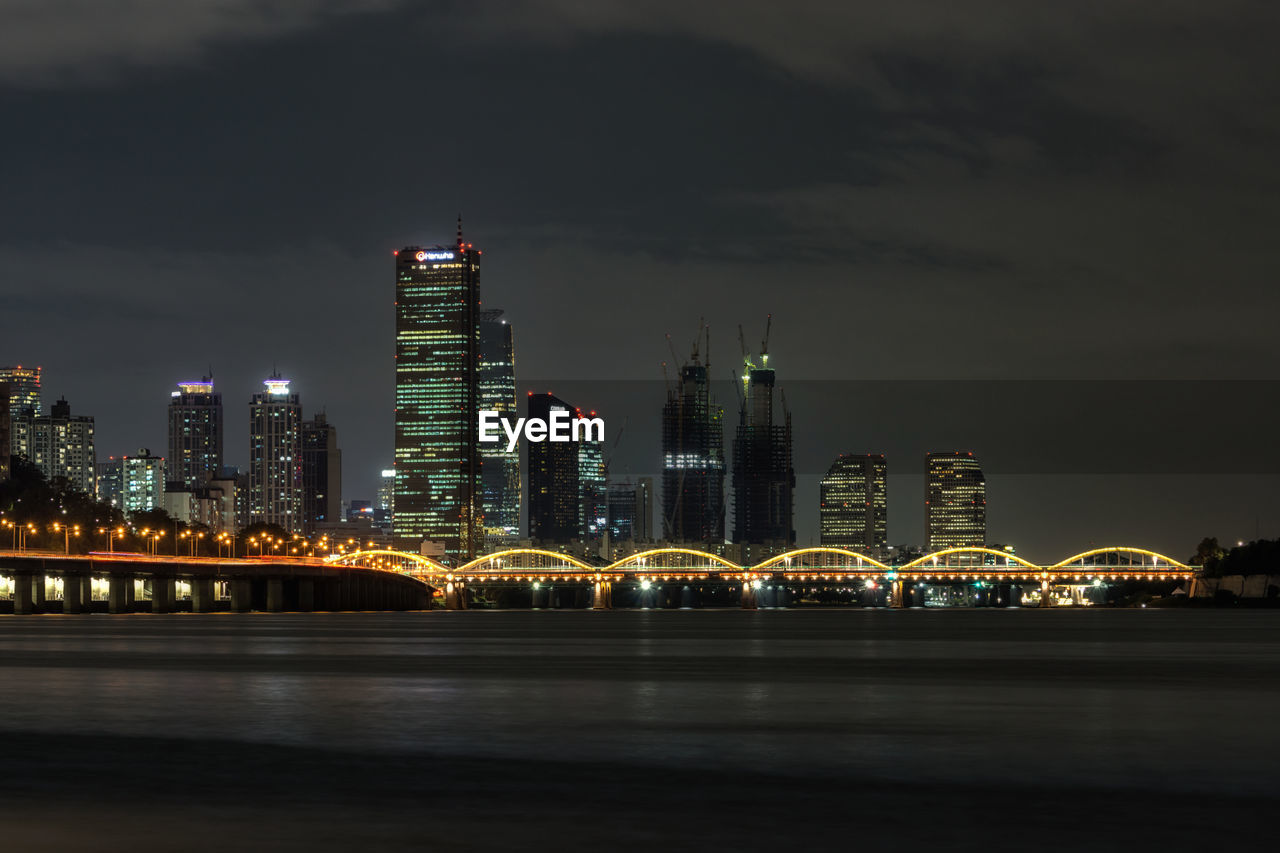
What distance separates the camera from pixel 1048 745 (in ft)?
100

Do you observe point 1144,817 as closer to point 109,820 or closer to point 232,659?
point 109,820

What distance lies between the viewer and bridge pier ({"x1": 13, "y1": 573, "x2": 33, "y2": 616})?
624 ft

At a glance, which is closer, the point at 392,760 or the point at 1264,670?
the point at 392,760

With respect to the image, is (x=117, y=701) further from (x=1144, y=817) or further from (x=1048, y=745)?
(x=1144, y=817)

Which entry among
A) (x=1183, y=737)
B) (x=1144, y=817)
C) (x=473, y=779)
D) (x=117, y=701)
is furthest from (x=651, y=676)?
(x=1144, y=817)

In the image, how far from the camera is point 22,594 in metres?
192

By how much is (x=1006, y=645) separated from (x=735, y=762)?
243ft

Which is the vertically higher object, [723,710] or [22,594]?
[723,710]

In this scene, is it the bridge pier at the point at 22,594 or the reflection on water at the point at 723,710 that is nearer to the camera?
the reflection on water at the point at 723,710

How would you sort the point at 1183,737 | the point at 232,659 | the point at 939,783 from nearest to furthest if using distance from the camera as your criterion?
the point at 939,783 < the point at 1183,737 < the point at 232,659

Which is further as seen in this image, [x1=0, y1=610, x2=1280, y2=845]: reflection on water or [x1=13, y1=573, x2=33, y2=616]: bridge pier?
[x1=13, y1=573, x2=33, y2=616]: bridge pier

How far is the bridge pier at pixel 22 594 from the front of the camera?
624ft

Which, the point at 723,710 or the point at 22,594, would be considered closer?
the point at 723,710

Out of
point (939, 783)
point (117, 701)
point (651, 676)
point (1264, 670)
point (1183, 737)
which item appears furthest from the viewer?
point (1264, 670)
